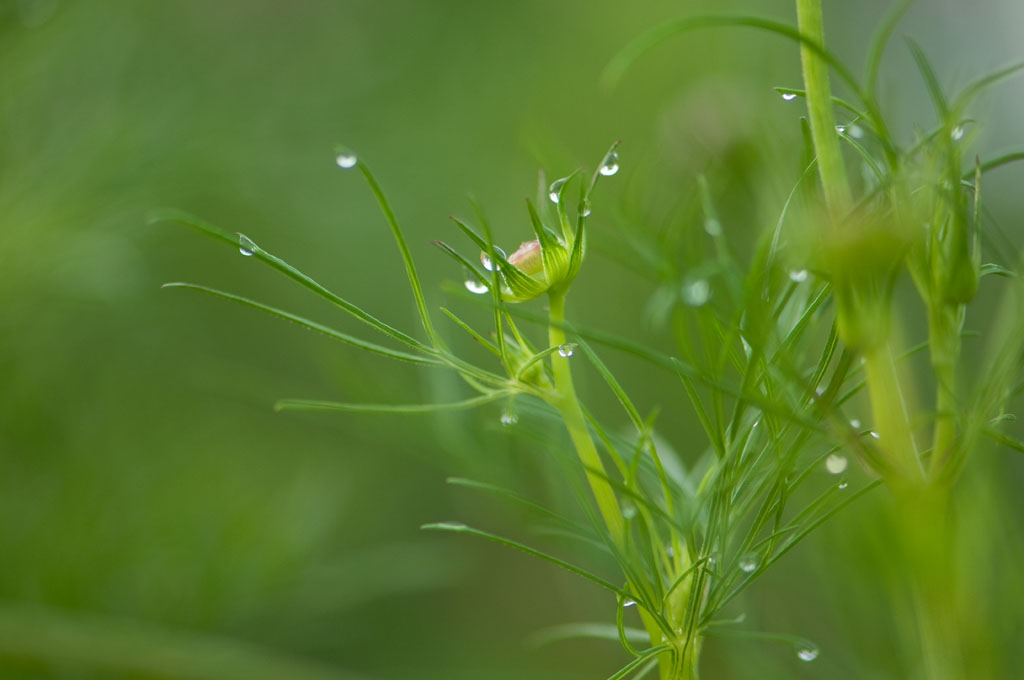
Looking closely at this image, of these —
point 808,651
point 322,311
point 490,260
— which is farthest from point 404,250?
point 322,311

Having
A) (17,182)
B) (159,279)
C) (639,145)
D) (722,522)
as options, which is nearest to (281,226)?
(159,279)

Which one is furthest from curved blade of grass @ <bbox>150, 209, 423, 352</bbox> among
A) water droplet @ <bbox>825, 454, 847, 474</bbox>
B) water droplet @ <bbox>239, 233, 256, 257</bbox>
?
water droplet @ <bbox>825, 454, 847, 474</bbox>

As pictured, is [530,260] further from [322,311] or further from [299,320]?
[322,311]

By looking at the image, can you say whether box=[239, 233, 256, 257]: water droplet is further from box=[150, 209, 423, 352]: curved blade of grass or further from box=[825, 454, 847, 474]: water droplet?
box=[825, 454, 847, 474]: water droplet

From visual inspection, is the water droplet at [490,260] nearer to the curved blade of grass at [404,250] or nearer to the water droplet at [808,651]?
the curved blade of grass at [404,250]

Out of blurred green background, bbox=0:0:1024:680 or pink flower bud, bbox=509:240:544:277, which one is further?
blurred green background, bbox=0:0:1024:680

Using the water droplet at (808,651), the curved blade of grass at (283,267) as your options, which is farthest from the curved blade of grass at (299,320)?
the water droplet at (808,651)
